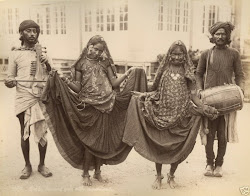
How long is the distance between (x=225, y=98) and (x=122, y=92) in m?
1.17

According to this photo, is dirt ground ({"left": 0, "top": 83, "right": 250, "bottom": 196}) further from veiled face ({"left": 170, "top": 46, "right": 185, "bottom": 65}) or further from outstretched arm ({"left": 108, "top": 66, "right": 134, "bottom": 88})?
Answer: veiled face ({"left": 170, "top": 46, "right": 185, "bottom": 65})

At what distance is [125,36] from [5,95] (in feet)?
5.12

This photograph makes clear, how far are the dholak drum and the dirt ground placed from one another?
0.33m

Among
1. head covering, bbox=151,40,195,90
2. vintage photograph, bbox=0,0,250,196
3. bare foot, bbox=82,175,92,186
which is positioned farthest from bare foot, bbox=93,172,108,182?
head covering, bbox=151,40,195,90

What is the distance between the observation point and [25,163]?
16.1 feet

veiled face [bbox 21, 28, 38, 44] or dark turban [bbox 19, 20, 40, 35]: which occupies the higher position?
dark turban [bbox 19, 20, 40, 35]

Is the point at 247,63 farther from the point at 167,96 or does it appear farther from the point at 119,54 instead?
the point at 119,54

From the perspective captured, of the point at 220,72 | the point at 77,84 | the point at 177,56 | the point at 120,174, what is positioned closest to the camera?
the point at 177,56

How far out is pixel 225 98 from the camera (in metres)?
4.70

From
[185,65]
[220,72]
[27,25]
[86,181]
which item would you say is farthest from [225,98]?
[27,25]

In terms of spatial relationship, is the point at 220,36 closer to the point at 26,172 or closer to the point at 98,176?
the point at 98,176

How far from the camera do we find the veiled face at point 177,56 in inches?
178

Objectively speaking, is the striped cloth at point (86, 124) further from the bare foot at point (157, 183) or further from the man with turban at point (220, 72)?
the man with turban at point (220, 72)

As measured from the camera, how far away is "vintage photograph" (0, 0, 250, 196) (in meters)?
4.62
